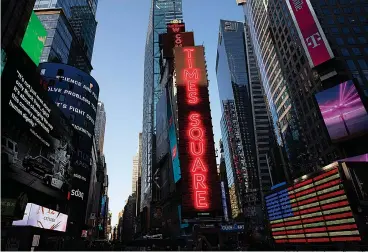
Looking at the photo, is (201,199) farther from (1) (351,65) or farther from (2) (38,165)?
(1) (351,65)

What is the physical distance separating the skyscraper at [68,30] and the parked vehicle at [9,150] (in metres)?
56.7

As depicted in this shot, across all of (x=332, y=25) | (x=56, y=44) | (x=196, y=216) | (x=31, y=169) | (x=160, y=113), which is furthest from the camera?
(x=160, y=113)

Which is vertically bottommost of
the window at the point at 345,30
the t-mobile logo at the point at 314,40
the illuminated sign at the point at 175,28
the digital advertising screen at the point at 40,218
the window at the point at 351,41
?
the digital advertising screen at the point at 40,218

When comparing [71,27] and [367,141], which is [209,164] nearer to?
[367,141]

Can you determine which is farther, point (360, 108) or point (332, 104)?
point (332, 104)

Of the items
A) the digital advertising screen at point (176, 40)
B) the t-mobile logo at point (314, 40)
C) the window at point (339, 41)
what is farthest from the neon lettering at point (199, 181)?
the window at point (339, 41)

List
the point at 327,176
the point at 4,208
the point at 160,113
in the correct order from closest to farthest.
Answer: the point at 4,208, the point at 327,176, the point at 160,113

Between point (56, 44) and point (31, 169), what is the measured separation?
227 feet

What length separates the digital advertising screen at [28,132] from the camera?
71.3 feet

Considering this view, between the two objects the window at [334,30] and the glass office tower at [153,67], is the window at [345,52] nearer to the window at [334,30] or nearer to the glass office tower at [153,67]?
the window at [334,30]

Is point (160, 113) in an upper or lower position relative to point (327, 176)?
upper

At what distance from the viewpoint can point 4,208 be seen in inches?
814

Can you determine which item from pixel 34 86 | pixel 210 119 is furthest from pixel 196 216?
pixel 34 86

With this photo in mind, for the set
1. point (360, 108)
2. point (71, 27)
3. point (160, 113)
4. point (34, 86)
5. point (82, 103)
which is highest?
point (71, 27)
